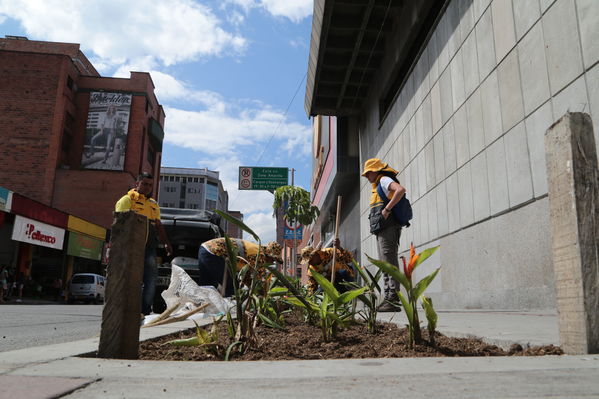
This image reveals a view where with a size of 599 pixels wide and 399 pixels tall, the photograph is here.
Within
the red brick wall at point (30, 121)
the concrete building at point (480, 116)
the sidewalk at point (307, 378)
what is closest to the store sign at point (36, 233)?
the red brick wall at point (30, 121)

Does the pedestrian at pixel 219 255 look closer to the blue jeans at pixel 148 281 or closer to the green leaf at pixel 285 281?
the blue jeans at pixel 148 281

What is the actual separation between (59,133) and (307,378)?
37.0 m

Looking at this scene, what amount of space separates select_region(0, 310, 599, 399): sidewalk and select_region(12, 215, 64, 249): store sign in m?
20.3

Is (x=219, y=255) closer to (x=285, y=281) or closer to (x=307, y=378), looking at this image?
(x=285, y=281)

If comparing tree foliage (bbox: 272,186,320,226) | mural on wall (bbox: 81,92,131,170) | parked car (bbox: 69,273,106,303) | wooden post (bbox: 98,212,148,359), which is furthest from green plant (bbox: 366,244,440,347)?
mural on wall (bbox: 81,92,131,170)

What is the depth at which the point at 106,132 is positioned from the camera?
37.0 meters

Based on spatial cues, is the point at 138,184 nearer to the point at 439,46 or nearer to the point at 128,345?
the point at 128,345

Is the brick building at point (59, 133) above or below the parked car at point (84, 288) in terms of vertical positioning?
above

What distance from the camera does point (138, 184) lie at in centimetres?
580

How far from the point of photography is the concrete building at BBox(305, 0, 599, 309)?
4.89 m

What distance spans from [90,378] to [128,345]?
605 millimetres

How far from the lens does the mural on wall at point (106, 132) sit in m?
36.2

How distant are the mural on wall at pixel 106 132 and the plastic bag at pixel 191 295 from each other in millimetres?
34518

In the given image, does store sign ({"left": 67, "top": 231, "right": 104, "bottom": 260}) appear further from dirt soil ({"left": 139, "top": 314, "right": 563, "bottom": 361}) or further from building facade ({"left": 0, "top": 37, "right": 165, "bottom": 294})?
dirt soil ({"left": 139, "top": 314, "right": 563, "bottom": 361})
